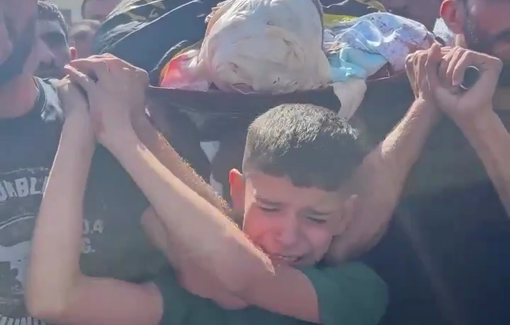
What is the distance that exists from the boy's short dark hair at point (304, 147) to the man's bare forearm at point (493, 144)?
0.22 metres

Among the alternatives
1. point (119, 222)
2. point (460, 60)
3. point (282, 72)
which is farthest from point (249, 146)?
point (460, 60)

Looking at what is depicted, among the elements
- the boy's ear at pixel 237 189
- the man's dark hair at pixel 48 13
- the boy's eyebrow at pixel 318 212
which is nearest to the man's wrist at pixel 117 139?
the boy's ear at pixel 237 189

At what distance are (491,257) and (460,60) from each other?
374mm

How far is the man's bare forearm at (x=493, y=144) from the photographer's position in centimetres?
156

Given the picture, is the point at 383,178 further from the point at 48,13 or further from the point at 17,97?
the point at 48,13

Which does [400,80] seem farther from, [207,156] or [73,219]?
[73,219]

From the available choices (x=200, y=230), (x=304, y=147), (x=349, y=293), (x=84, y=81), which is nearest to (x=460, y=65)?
(x=304, y=147)

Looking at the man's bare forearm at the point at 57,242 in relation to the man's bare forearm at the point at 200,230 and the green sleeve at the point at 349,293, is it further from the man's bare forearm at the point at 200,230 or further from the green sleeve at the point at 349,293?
the green sleeve at the point at 349,293

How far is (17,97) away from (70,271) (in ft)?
1.32

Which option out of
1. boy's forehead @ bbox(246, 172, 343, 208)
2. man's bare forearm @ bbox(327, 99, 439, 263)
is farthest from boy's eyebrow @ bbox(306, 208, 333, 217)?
man's bare forearm @ bbox(327, 99, 439, 263)

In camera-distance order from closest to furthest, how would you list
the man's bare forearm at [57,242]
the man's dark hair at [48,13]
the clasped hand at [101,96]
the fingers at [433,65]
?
the man's bare forearm at [57,242] → the clasped hand at [101,96] → the fingers at [433,65] → the man's dark hair at [48,13]

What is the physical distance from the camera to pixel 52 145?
1.61 m

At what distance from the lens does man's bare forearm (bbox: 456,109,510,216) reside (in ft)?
5.13

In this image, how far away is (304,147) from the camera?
4.83 feet
